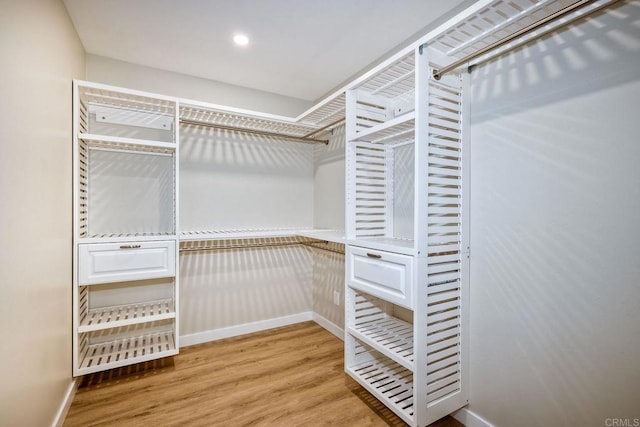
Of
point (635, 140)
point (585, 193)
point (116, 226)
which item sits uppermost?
point (635, 140)

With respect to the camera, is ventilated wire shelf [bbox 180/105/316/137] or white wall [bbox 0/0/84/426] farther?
ventilated wire shelf [bbox 180/105/316/137]

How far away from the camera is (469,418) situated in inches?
63.1

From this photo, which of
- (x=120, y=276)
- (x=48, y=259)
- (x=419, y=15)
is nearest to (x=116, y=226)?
(x=120, y=276)

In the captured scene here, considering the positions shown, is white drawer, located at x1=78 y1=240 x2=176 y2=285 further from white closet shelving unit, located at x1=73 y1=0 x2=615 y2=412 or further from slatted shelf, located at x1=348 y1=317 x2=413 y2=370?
slatted shelf, located at x1=348 y1=317 x2=413 y2=370

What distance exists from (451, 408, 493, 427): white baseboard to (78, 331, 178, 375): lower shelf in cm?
191

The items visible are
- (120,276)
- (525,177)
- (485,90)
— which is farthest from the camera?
(120,276)

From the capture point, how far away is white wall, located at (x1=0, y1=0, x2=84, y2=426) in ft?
3.57

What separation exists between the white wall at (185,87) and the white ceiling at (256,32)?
0.06 metres

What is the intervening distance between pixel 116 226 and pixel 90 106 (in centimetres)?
92

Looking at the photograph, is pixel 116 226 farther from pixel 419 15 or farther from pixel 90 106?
pixel 419 15

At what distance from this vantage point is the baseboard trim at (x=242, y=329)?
103 inches

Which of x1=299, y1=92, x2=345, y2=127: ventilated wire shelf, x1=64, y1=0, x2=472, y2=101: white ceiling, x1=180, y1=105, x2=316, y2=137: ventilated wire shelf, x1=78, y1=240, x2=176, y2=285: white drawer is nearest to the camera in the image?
x1=64, y1=0, x2=472, y2=101: white ceiling

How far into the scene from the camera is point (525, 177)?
1384mm

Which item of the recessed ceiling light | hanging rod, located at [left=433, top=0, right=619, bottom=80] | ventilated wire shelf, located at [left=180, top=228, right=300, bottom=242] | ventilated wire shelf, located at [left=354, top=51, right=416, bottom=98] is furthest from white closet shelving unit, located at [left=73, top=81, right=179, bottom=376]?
hanging rod, located at [left=433, top=0, right=619, bottom=80]
